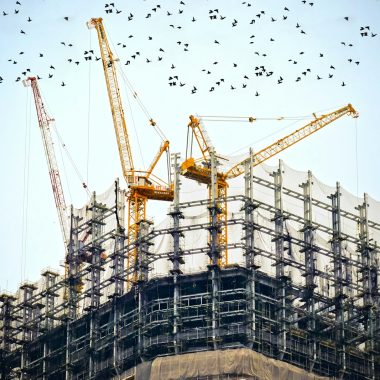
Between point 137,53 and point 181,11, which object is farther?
point 137,53

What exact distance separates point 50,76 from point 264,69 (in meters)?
29.4

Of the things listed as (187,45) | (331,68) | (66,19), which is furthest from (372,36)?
(66,19)

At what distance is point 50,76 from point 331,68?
124 feet

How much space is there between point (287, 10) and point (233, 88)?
46.2 feet

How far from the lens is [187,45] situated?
7584 inches

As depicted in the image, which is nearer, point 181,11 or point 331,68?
point 181,11

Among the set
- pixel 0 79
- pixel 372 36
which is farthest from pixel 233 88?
pixel 0 79

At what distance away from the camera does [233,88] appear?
189625mm

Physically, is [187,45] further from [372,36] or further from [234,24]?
[372,36]

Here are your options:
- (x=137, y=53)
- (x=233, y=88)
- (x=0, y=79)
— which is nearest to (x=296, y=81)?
(x=233, y=88)

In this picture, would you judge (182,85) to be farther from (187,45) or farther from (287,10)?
(287,10)

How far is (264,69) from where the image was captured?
637 ft

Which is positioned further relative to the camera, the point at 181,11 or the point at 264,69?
the point at 264,69

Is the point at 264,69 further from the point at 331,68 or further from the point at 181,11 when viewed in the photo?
the point at 181,11
